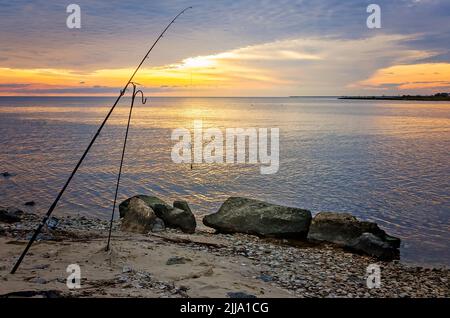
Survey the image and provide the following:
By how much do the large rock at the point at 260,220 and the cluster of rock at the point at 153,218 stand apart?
1.41 metres

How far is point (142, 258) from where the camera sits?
32.7 feet

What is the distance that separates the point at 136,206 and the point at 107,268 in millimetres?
5836

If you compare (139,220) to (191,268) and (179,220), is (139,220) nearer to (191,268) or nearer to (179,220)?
(179,220)

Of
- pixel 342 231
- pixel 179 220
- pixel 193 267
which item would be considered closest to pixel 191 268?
pixel 193 267

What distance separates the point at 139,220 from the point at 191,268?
17.3 ft

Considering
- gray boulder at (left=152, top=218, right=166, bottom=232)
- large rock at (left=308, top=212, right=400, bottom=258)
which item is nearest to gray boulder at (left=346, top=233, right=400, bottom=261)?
large rock at (left=308, top=212, right=400, bottom=258)

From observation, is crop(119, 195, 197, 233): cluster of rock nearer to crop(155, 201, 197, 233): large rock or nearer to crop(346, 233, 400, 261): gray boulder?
crop(155, 201, 197, 233): large rock

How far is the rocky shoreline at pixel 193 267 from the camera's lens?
25.6ft

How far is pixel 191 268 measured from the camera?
31.1 ft

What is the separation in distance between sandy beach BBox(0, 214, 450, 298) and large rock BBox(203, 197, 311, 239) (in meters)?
0.67

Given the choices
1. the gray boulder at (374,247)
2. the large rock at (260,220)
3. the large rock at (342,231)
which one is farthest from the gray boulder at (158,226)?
the gray boulder at (374,247)

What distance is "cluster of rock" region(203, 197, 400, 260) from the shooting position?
14.0m

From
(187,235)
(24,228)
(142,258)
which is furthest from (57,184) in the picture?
(142,258)

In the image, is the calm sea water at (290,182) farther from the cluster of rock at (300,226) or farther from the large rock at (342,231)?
the cluster of rock at (300,226)
